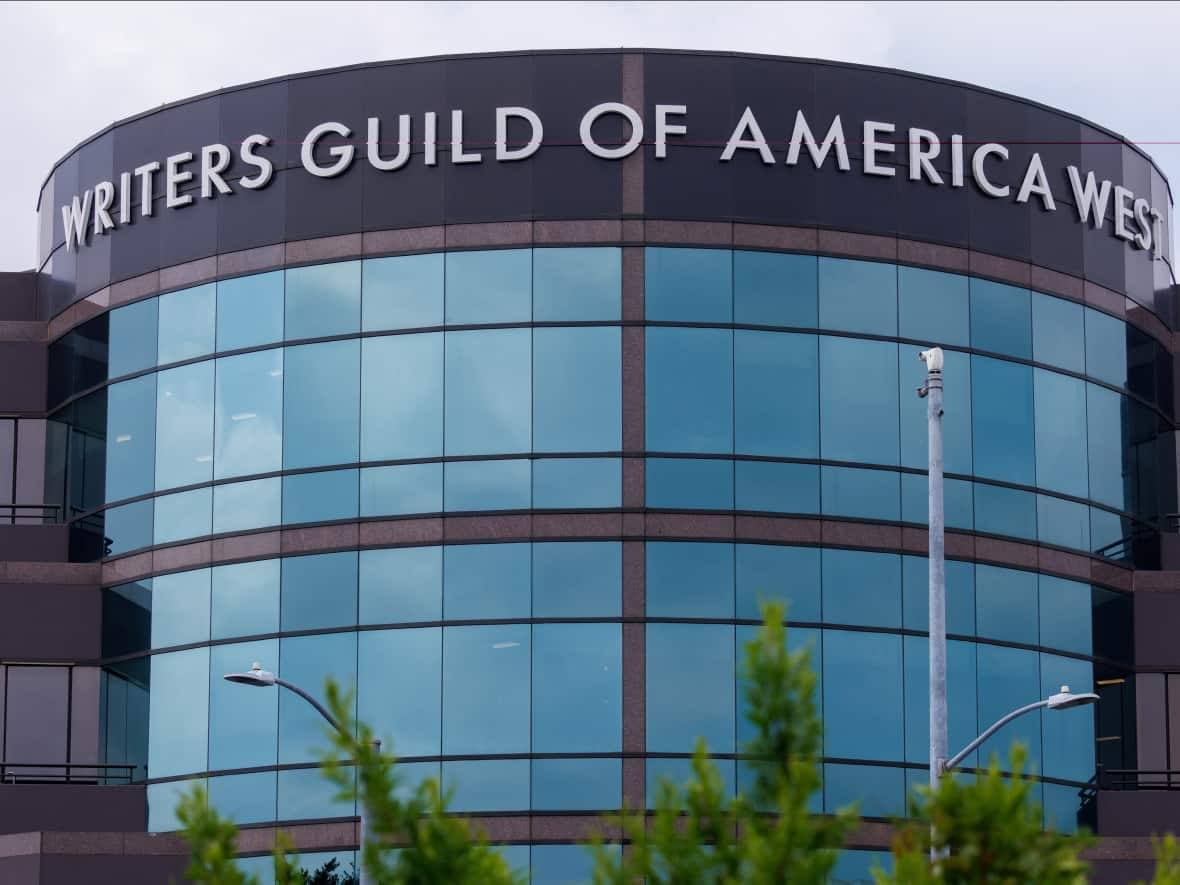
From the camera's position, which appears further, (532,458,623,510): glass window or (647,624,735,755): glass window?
→ (532,458,623,510): glass window

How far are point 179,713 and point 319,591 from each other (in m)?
3.25

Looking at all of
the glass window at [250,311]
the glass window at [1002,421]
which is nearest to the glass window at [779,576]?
the glass window at [1002,421]

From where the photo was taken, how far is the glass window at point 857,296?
3912 centimetres

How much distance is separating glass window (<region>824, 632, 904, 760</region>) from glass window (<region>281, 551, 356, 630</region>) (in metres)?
7.84

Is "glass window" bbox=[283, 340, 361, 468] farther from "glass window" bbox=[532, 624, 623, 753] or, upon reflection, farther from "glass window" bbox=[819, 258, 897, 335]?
"glass window" bbox=[819, 258, 897, 335]

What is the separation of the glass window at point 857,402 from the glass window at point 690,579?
2.59 m

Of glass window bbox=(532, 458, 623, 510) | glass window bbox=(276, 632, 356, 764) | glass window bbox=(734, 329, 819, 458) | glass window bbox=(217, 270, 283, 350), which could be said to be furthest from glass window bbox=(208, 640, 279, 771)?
glass window bbox=(734, 329, 819, 458)

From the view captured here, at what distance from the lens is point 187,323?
133 ft

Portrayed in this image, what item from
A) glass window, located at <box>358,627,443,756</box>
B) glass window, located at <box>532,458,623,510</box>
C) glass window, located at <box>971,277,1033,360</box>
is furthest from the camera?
glass window, located at <box>971,277,1033,360</box>

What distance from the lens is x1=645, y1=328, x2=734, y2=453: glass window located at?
38.2 m

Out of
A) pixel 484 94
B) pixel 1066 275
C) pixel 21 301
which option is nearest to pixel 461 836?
pixel 484 94

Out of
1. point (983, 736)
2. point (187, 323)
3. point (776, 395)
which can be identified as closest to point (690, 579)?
point (776, 395)

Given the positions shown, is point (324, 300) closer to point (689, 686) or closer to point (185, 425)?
point (185, 425)

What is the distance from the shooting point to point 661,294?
38.7 m
